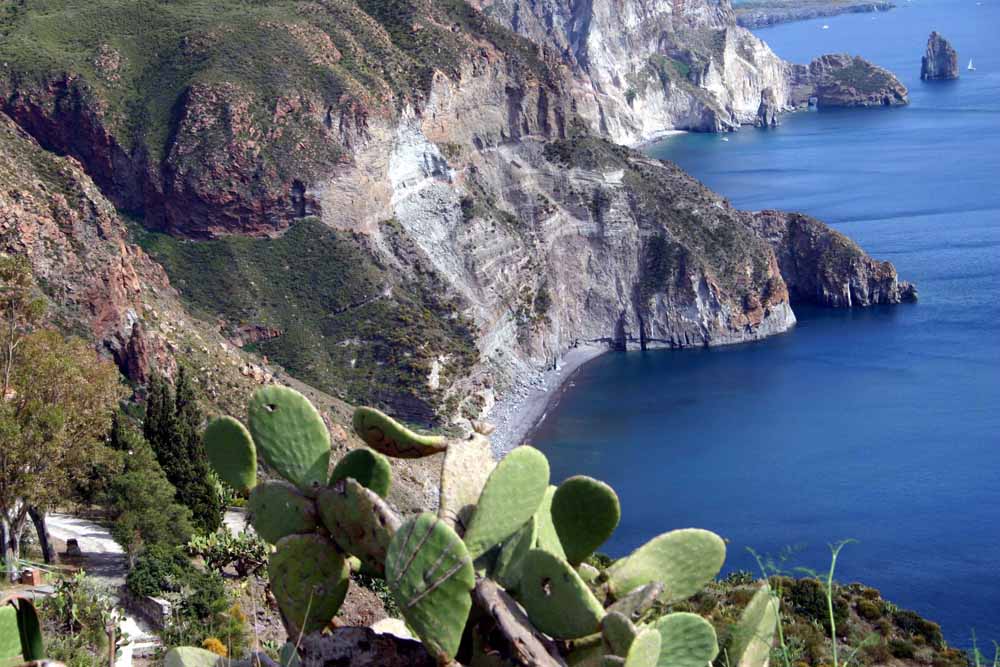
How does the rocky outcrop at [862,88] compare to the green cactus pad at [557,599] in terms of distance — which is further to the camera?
the rocky outcrop at [862,88]

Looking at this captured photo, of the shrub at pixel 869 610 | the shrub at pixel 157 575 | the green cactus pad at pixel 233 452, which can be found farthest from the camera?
the shrub at pixel 869 610

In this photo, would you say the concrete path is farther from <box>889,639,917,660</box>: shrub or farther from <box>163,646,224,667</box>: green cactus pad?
<box>889,639,917,660</box>: shrub

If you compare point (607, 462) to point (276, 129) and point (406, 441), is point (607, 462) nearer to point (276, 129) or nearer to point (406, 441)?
point (276, 129)

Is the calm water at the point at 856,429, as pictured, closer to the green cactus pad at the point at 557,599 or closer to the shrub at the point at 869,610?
the shrub at the point at 869,610

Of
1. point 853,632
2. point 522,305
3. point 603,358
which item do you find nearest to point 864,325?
point 603,358

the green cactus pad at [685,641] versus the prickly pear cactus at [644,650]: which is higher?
the prickly pear cactus at [644,650]

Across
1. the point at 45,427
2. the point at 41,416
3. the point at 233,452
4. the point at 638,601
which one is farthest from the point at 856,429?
the point at 638,601

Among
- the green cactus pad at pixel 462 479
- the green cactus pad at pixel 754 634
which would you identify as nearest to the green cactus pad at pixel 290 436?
the green cactus pad at pixel 462 479

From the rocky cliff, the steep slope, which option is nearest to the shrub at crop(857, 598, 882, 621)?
the steep slope
